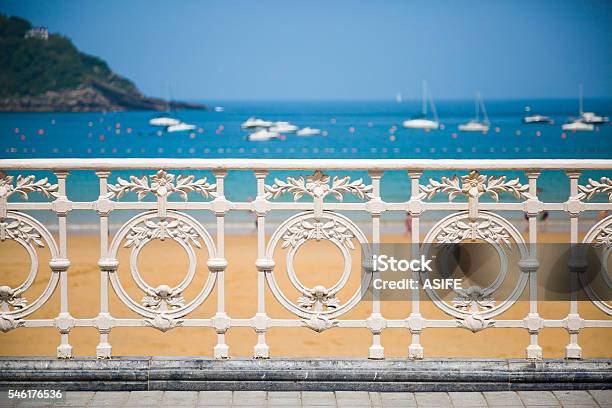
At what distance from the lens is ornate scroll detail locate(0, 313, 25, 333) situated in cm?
585

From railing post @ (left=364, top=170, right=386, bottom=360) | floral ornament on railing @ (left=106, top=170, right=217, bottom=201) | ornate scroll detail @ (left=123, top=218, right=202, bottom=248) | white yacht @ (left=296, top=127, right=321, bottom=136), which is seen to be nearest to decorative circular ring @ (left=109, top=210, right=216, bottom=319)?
ornate scroll detail @ (left=123, top=218, right=202, bottom=248)

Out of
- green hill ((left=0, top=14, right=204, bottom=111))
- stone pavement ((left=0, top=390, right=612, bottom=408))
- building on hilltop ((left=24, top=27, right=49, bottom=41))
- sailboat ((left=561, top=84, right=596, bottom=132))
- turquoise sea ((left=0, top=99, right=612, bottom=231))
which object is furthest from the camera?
building on hilltop ((left=24, top=27, right=49, bottom=41))

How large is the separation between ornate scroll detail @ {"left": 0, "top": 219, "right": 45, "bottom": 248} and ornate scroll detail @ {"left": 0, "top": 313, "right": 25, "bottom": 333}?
450mm

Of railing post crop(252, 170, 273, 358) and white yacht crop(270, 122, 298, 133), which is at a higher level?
white yacht crop(270, 122, 298, 133)

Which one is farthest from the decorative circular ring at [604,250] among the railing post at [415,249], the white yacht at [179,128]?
the white yacht at [179,128]

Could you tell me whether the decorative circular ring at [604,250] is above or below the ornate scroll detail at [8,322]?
above

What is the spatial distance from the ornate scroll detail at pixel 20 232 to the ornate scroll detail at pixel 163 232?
1.71 feet

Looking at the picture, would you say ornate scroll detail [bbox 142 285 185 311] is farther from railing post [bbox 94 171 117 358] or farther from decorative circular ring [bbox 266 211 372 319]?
decorative circular ring [bbox 266 211 372 319]

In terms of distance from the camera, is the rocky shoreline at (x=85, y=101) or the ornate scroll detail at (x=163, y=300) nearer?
the ornate scroll detail at (x=163, y=300)

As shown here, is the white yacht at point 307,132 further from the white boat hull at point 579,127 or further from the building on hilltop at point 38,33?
the building on hilltop at point 38,33

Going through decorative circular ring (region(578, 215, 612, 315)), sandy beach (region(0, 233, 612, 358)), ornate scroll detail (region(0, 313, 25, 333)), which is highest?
decorative circular ring (region(578, 215, 612, 315))

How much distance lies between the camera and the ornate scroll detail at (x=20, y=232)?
5.78m

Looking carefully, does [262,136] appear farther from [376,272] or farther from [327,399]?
[327,399]

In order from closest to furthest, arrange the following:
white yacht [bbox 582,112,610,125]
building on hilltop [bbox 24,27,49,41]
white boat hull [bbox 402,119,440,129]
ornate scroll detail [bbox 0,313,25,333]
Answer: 1. ornate scroll detail [bbox 0,313,25,333]
2. white yacht [bbox 582,112,610,125]
3. white boat hull [bbox 402,119,440,129]
4. building on hilltop [bbox 24,27,49,41]
